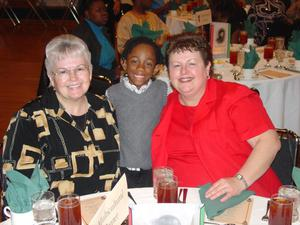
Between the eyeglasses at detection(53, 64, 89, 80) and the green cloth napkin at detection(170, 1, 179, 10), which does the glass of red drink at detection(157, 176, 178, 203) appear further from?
the green cloth napkin at detection(170, 1, 179, 10)

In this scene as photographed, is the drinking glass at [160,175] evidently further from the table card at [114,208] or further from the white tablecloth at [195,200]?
the table card at [114,208]

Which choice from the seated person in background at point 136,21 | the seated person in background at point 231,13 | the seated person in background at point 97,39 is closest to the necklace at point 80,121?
the seated person in background at point 97,39

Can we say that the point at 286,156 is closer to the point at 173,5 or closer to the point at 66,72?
the point at 66,72

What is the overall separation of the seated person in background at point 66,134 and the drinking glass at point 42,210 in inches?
18.7

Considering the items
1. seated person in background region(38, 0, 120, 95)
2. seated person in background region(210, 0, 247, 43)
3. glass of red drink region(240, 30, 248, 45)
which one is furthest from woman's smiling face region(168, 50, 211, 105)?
seated person in background region(210, 0, 247, 43)

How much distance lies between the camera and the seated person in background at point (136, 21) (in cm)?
501

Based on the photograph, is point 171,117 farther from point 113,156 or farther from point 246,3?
point 246,3

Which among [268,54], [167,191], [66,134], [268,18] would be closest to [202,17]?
[268,54]

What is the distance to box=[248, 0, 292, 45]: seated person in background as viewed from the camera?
223 inches

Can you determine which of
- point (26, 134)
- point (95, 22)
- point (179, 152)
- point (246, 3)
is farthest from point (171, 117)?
point (246, 3)

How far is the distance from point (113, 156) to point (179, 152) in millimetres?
344

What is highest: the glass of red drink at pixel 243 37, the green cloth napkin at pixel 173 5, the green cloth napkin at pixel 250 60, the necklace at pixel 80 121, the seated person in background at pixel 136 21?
the green cloth napkin at pixel 173 5

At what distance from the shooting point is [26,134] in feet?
6.95

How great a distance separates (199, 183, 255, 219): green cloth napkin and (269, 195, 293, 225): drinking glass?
0.66ft
